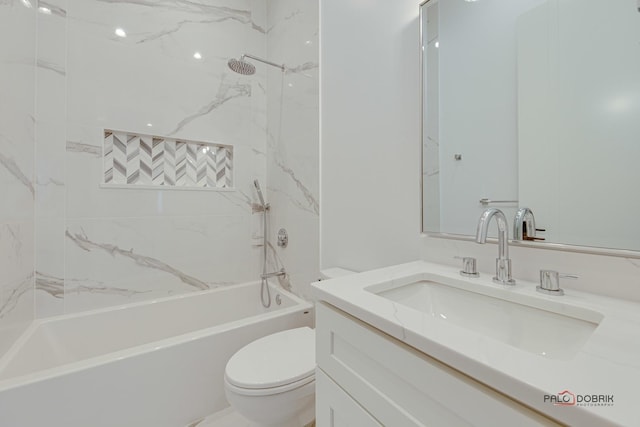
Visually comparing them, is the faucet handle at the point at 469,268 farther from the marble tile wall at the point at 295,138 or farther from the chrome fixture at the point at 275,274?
the chrome fixture at the point at 275,274

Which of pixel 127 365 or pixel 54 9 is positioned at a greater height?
pixel 54 9

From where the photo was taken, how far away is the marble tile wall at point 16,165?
1180 millimetres

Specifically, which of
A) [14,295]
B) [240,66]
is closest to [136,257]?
[14,295]

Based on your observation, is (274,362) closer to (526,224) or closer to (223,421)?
(223,421)

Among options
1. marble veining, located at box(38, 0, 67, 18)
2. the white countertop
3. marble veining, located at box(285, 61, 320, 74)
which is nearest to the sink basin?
Result: the white countertop

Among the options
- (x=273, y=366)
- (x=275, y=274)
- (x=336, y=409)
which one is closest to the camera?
(x=336, y=409)

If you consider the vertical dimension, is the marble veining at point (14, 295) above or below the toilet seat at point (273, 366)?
above

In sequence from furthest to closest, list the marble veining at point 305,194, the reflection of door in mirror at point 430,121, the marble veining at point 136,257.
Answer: the marble veining at point 305,194 < the marble veining at point 136,257 < the reflection of door in mirror at point 430,121

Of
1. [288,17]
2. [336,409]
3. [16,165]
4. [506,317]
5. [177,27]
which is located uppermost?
[288,17]

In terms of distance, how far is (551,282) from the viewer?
0.69 metres

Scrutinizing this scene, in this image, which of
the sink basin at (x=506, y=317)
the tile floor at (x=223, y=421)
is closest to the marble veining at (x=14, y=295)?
the tile floor at (x=223, y=421)

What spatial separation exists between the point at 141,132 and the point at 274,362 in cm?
165

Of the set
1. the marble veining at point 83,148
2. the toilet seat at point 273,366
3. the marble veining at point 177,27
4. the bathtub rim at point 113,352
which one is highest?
the marble veining at point 177,27

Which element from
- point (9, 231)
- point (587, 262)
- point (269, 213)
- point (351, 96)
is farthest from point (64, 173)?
point (587, 262)
